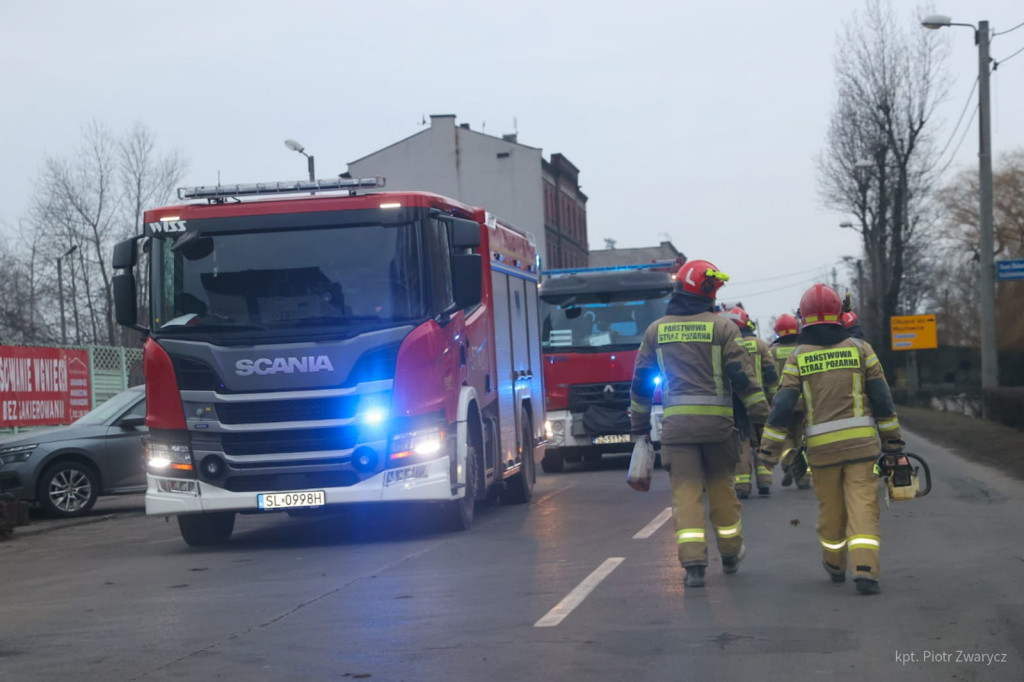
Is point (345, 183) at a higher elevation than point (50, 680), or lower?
higher

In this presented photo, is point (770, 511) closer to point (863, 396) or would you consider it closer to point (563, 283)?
point (863, 396)

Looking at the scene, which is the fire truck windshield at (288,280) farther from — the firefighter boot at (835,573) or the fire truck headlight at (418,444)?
the firefighter boot at (835,573)

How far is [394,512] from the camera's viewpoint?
15953mm

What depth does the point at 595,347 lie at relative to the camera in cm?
2145

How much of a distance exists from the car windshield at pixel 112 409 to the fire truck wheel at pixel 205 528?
211 inches

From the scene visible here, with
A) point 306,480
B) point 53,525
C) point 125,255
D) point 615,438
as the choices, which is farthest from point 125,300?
point 615,438

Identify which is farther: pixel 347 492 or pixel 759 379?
pixel 759 379

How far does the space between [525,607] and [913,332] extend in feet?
146

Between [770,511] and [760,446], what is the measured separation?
5158 millimetres

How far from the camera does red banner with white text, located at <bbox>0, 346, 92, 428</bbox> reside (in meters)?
21.6

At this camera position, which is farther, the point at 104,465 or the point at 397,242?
the point at 104,465

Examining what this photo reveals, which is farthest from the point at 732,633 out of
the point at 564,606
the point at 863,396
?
the point at 863,396

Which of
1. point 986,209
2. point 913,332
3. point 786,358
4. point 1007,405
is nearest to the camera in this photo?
point 786,358

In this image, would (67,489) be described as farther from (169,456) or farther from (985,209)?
(985,209)
